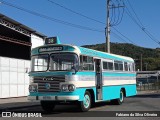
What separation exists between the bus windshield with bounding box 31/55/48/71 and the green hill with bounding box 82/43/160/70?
1350 inches

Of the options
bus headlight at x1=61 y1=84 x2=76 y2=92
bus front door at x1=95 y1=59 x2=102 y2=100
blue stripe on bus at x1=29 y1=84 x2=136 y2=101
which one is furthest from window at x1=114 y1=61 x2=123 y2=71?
bus headlight at x1=61 y1=84 x2=76 y2=92

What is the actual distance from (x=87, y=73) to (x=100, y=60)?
191 cm

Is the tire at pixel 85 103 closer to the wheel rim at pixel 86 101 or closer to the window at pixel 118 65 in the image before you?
the wheel rim at pixel 86 101

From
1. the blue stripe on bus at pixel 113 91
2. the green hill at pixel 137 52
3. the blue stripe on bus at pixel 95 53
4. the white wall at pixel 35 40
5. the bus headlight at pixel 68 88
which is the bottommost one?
the blue stripe on bus at pixel 113 91

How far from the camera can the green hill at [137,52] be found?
234 ft

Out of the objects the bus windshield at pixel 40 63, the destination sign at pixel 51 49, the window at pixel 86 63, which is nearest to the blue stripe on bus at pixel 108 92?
the window at pixel 86 63

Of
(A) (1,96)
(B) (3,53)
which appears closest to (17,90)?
(A) (1,96)

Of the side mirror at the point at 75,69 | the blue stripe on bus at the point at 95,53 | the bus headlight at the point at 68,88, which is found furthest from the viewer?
the blue stripe on bus at the point at 95,53

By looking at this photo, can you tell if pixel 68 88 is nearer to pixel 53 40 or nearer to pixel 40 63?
pixel 40 63

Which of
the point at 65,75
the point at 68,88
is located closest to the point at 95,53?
the point at 65,75

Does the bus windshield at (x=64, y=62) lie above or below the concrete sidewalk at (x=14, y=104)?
above

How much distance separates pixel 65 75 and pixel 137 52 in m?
82.9

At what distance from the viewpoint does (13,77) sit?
34906 mm

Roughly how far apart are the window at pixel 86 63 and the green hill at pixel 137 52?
33299 millimetres
